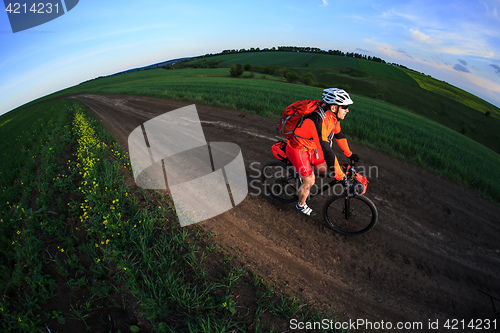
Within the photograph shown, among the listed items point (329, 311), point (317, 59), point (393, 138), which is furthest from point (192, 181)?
point (317, 59)

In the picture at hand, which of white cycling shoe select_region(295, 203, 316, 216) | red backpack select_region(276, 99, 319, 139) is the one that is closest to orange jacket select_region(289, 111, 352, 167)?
red backpack select_region(276, 99, 319, 139)

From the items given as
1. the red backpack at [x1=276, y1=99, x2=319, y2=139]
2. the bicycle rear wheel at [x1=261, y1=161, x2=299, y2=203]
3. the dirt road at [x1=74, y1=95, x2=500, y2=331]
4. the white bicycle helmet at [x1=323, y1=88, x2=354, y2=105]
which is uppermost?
the white bicycle helmet at [x1=323, y1=88, x2=354, y2=105]

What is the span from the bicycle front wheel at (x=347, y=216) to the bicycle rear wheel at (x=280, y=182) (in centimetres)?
87

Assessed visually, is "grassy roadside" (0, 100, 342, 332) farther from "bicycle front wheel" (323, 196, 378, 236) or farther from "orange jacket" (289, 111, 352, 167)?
"orange jacket" (289, 111, 352, 167)

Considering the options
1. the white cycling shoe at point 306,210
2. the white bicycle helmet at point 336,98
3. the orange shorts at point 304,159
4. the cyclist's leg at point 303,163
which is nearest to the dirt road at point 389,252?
the white cycling shoe at point 306,210

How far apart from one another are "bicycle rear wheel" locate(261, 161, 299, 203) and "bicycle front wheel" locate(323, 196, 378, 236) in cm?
87

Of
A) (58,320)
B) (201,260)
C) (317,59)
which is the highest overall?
(317,59)

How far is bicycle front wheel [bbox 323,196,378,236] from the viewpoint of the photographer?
14.5 feet

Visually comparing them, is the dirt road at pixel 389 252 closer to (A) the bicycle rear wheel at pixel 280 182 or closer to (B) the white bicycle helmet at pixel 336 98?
(A) the bicycle rear wheel at pixel 280 182

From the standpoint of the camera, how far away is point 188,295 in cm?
290

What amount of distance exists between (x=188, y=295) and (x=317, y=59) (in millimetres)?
87324

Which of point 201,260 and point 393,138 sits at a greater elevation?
point 393,138

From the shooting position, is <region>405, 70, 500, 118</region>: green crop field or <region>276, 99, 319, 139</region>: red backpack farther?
<region>405, 70, 500, 118</region>: green crop field

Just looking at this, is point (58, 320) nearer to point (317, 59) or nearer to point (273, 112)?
point (273, 112)
